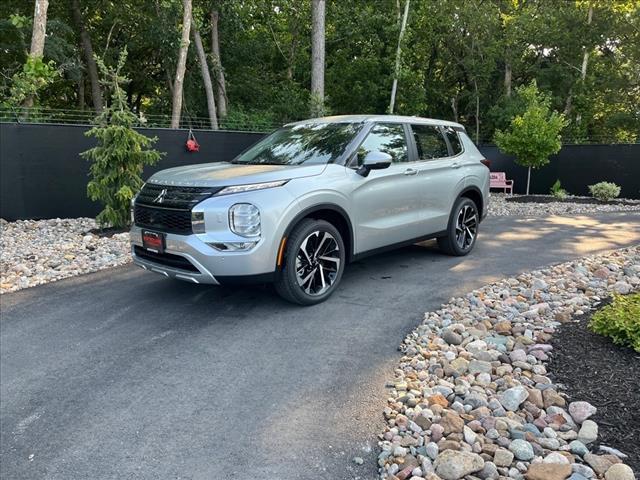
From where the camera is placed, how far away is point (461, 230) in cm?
644

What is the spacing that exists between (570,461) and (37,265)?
20.8 feet

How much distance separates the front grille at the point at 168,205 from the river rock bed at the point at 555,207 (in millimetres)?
8978

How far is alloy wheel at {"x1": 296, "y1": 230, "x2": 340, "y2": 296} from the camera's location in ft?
14.5

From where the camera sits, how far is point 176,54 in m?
16.8

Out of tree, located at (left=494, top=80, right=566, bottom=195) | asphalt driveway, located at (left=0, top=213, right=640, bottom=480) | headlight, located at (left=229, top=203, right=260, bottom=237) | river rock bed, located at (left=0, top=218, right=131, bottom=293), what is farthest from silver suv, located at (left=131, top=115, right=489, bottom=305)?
tree, located at (left=494, top=80, right=566, bottom=195)

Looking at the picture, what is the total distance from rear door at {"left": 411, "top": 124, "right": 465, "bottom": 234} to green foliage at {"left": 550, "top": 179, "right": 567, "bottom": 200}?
32.7 ft

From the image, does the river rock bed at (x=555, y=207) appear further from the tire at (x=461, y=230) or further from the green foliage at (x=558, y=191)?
the tire at (x=461, y=230)

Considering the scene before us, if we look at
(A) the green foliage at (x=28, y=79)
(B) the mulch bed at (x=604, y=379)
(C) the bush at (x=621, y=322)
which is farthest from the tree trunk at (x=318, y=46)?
(B) the mulch bed at (x=604, y=379)

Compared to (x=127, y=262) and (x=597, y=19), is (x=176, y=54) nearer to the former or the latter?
(x=127, y=262)

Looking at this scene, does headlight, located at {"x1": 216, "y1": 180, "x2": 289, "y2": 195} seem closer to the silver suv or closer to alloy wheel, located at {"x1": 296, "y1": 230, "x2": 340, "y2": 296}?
the silver suv

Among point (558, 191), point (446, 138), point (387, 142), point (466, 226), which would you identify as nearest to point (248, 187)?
point (387, 142)

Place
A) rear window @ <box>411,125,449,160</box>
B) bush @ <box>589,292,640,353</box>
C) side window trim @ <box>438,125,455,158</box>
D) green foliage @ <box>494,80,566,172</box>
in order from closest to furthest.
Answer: bush @ <box>589,292,640,353</box> < rear window @ <box>411,125,449,160</box> < side window trim @ <box>438,125,455,158</box> < green foliage @ <box>494,80,566,172</box>

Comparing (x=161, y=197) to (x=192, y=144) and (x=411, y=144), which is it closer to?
(x=411, y=144)

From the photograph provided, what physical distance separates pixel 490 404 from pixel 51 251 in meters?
6.43
